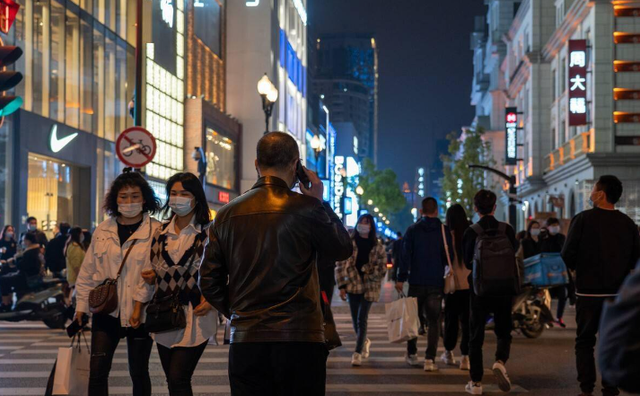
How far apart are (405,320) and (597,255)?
11.5 ft

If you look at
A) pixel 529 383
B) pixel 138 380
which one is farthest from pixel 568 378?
pixel 138 380

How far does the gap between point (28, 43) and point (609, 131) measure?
24660mm

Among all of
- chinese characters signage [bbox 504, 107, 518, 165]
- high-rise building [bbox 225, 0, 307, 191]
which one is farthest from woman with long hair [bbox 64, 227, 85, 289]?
chinese characters signage [bbox 504, 107, 518, 165]

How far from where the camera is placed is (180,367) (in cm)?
623

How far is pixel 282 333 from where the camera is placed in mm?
4559

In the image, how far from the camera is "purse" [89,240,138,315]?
6.50 metres

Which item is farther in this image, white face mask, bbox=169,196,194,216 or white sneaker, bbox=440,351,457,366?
white sneaker, bbox=440,351,457,366

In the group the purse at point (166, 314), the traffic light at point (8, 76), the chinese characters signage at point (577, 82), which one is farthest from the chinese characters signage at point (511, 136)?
the purse at point (166, 314)

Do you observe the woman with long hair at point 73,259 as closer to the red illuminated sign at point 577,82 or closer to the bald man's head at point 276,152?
the bald man's head at point 276,152

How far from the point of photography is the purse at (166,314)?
20.6ft

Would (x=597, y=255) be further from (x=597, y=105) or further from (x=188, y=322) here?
(x=597, y=105)

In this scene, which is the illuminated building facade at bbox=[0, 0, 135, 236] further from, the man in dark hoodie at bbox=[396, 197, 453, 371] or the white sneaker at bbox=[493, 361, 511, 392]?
the white sneaker at bbox=[493, 361, 511, 392]

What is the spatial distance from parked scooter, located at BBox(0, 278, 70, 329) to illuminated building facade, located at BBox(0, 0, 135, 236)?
31.5 feet

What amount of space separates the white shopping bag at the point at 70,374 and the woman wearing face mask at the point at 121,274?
1.10 feet
